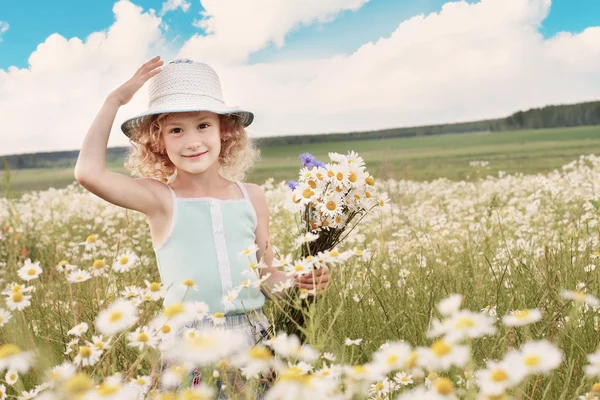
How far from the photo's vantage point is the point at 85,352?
5.38 ft

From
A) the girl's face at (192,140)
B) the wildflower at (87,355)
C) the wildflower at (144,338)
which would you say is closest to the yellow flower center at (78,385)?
the wildflower at (144,338)

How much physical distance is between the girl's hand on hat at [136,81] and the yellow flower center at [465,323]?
205cm

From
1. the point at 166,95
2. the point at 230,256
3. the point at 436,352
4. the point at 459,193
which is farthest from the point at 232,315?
the point at 459,193

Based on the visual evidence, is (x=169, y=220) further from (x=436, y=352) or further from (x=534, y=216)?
(x=534, y=216)

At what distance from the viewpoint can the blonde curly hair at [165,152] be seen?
9.97 feet

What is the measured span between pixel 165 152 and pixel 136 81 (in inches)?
18.0

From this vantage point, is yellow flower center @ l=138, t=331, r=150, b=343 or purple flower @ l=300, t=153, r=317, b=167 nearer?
yellow flower center @ l=138, t=331, r=150, b=343

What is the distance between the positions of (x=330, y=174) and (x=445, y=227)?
3.37 m

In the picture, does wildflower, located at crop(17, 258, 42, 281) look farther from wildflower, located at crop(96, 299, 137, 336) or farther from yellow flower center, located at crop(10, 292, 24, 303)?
wildflower, located at crop(96, 299, 137, 336)

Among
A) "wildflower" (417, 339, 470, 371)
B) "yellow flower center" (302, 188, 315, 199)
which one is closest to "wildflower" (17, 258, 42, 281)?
"yellow flower center" (302, 188, 315, 199)

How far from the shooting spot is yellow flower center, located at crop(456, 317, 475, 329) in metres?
1.09

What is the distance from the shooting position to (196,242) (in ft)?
8.95

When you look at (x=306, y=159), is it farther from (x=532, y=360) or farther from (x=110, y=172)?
(x=532, y=360)

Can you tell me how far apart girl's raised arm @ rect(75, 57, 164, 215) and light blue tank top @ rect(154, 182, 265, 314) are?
0.13m
